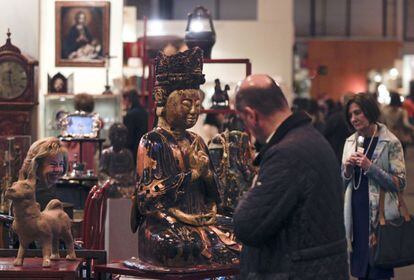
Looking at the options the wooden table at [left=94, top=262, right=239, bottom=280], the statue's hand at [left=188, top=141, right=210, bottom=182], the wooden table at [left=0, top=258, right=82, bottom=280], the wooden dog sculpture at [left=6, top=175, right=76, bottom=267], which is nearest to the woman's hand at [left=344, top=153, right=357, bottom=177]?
the statue's hand at [left=188, top=141, right=210, bottom=182]

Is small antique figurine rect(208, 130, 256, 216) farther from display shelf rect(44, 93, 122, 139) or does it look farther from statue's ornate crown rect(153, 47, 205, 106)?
display shelf rect(44, 93, 122, 139)

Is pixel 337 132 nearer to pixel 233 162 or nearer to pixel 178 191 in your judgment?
pixel 233 162

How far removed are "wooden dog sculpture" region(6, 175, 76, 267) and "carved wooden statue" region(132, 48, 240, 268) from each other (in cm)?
63

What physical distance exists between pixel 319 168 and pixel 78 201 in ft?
16.7

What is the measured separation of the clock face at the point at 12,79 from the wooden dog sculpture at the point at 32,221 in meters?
4.37

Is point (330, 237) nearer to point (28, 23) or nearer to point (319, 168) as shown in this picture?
point (319, 168)

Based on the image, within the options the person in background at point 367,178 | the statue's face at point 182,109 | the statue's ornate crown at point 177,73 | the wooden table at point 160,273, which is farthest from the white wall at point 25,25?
the wooden table at point 160,273

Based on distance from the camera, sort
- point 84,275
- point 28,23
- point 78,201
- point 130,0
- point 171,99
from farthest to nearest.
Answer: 1. point 130,0
2. point 28,23
3. point 78,201
4. point 171,99
5. point 84,275

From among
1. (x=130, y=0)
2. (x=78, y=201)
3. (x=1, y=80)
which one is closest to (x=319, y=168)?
(x=78, y=201)

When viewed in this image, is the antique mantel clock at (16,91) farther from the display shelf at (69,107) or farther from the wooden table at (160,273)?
the wooden table at (160,273)

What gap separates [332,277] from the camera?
4191 millimetres

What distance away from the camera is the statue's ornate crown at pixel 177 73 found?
19.4 feet

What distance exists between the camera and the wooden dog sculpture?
4992mm

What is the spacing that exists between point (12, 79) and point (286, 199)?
18.8 ft
